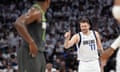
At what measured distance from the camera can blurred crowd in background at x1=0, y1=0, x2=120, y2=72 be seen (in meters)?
13.4

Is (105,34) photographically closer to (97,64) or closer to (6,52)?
(6,52)

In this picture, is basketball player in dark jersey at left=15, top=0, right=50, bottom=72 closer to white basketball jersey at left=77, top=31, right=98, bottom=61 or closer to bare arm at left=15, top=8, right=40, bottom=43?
bare arm at left=15, top=8, right=40, bottom=43

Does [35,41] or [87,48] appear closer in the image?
[35,41]

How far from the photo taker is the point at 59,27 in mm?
18047

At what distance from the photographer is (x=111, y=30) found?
1758 cm

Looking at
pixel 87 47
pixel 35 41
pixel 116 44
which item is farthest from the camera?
pixel 87 47

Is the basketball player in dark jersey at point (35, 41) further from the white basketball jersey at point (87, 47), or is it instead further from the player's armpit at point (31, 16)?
the white basketball jersey at point (87, 47)

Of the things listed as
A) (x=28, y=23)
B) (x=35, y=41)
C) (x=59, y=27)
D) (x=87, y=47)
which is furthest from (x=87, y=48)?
(x=59, y=27)

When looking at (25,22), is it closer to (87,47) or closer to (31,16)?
(31,16)

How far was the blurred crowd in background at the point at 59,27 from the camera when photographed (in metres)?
13.4

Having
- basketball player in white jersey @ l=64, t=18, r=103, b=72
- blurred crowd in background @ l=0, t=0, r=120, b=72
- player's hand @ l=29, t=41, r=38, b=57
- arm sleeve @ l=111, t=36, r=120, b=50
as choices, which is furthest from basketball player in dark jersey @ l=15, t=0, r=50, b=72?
blurred crowd in background @ l=0, t=0, r=120, b=72

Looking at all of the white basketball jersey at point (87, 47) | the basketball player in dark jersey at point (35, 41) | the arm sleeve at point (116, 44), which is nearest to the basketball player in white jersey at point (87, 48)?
the white basketball jersey at point (87, 47)

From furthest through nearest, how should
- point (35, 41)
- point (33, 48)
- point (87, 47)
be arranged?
point (87, 47)
point (35, 41)
point (33, 48)

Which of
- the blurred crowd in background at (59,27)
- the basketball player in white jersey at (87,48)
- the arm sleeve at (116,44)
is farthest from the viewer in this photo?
the blurred crowd in background at (59,27)
